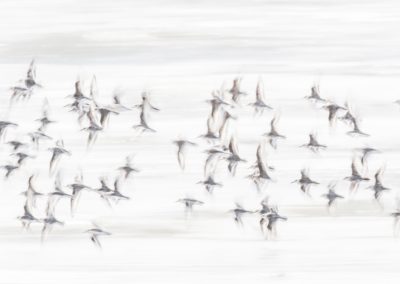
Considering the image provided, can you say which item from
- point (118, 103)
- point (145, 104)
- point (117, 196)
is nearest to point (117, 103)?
point (118, 103)

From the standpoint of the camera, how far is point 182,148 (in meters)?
9.49

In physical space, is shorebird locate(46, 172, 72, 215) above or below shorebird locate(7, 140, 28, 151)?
below

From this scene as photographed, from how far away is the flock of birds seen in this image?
8.84 m

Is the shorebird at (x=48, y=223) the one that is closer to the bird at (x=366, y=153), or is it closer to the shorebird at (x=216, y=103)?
the shorebird at (x=216, y=103)

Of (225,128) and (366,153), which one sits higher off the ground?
(225,128)

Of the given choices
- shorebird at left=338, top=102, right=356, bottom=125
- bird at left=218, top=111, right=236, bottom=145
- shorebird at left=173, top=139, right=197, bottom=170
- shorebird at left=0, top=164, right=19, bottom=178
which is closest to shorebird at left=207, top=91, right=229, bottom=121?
bird at left=218, top=111, right=236, bottom=145

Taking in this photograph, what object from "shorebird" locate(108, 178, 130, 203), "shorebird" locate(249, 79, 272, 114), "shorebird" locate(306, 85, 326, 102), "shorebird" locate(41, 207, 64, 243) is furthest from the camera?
"shorebird" locate(306, 85, 326, 102)

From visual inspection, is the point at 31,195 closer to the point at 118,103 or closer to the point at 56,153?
the point at 56,153

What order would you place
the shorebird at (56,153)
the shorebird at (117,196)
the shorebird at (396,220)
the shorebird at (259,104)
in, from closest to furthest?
the shorebird at (396,220), the shorebird at (117,196), the shorebird at (56,153), the shorebird at (259,104)

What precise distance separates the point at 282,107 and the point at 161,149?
1044 millimetres

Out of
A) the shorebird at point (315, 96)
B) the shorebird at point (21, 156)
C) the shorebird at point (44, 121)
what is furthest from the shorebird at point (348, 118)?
the shorebird at point (21, 156)

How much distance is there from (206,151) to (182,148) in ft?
0.94

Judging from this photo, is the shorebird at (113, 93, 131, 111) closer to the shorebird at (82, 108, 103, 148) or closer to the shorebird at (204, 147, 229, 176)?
the shorebird at (82, 108, 103, 148)

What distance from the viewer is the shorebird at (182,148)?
938 centimetres
